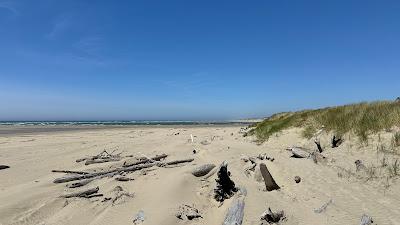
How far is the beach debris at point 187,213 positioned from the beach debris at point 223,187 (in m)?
0.72

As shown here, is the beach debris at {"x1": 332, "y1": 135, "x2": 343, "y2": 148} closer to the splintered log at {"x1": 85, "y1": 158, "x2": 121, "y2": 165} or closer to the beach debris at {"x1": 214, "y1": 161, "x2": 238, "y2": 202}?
the beach debris at {"x1": 214, "y1": 161, "x2": 238, "y2": 202}

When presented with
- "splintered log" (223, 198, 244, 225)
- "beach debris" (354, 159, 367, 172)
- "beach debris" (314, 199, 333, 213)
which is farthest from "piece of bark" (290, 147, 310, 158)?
"splintered log" (223, 198, 244, 225)

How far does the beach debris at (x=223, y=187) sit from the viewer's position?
7.17 meters

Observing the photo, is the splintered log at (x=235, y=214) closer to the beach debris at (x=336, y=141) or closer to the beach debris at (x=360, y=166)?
the beach debris at (x=360, y=166)

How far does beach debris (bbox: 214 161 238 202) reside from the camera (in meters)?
7.17

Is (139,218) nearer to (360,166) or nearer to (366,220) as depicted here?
(366,220)

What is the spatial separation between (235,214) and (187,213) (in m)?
0.89

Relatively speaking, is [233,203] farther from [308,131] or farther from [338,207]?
[308,131]

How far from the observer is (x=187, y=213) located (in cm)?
643

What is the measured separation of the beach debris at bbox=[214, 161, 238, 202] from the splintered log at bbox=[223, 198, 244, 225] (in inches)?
24.4

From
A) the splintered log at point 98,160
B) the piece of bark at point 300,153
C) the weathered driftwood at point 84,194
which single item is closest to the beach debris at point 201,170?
the weathered driftwood at point 84,194

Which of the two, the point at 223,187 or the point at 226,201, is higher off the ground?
the point at 223,187

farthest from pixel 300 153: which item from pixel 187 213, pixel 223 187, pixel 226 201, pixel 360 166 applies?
pixel 187 213

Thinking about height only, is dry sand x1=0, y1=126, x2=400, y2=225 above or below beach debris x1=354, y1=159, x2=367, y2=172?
below
